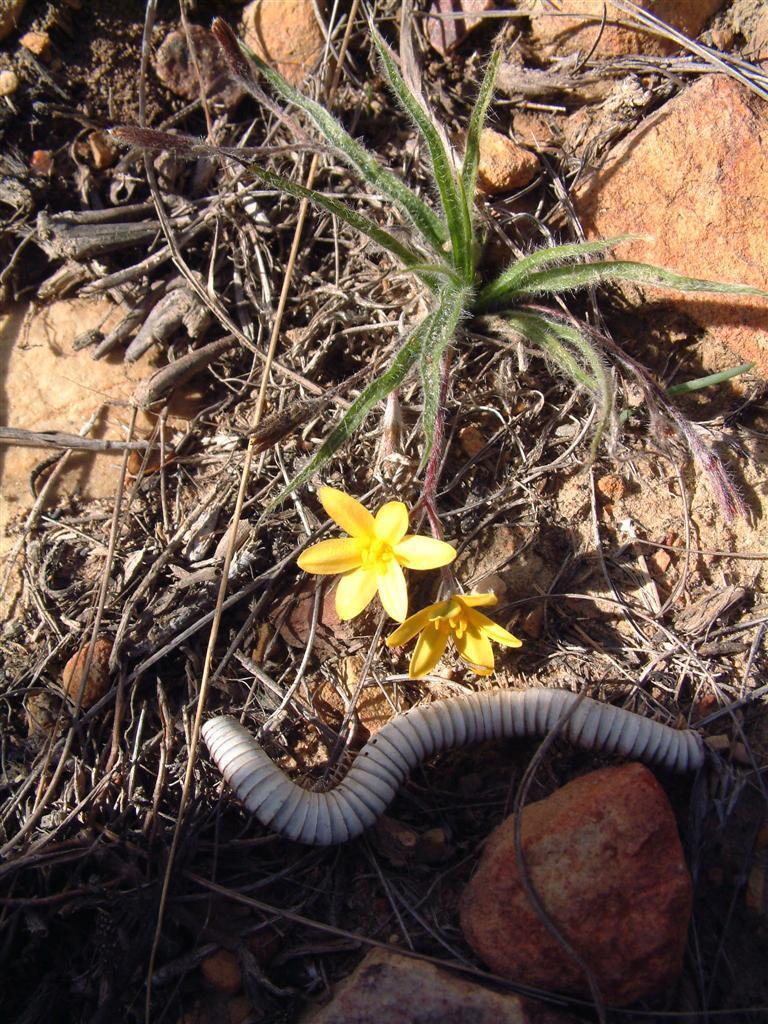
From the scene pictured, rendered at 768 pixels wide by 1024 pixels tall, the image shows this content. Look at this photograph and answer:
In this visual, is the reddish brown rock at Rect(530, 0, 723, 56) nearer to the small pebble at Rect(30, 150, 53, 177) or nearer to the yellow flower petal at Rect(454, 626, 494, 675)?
the small pebble at Rect(30, 150, 53, 177)

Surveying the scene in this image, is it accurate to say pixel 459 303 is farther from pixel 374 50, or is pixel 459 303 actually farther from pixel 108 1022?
pixel 108 1022

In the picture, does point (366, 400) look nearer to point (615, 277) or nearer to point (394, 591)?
point (394, 591)

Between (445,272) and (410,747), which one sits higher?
(445,272)

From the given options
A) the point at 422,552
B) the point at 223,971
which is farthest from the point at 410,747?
the point at 223,971

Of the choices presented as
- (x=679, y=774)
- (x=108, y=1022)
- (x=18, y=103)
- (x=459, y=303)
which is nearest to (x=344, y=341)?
(x=459, y=303)

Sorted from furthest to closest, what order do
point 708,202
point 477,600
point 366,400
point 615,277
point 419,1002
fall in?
1. point 708,202
2. point 615,277
3. point 366,400
4. point 477,600
5. point 419,1002
